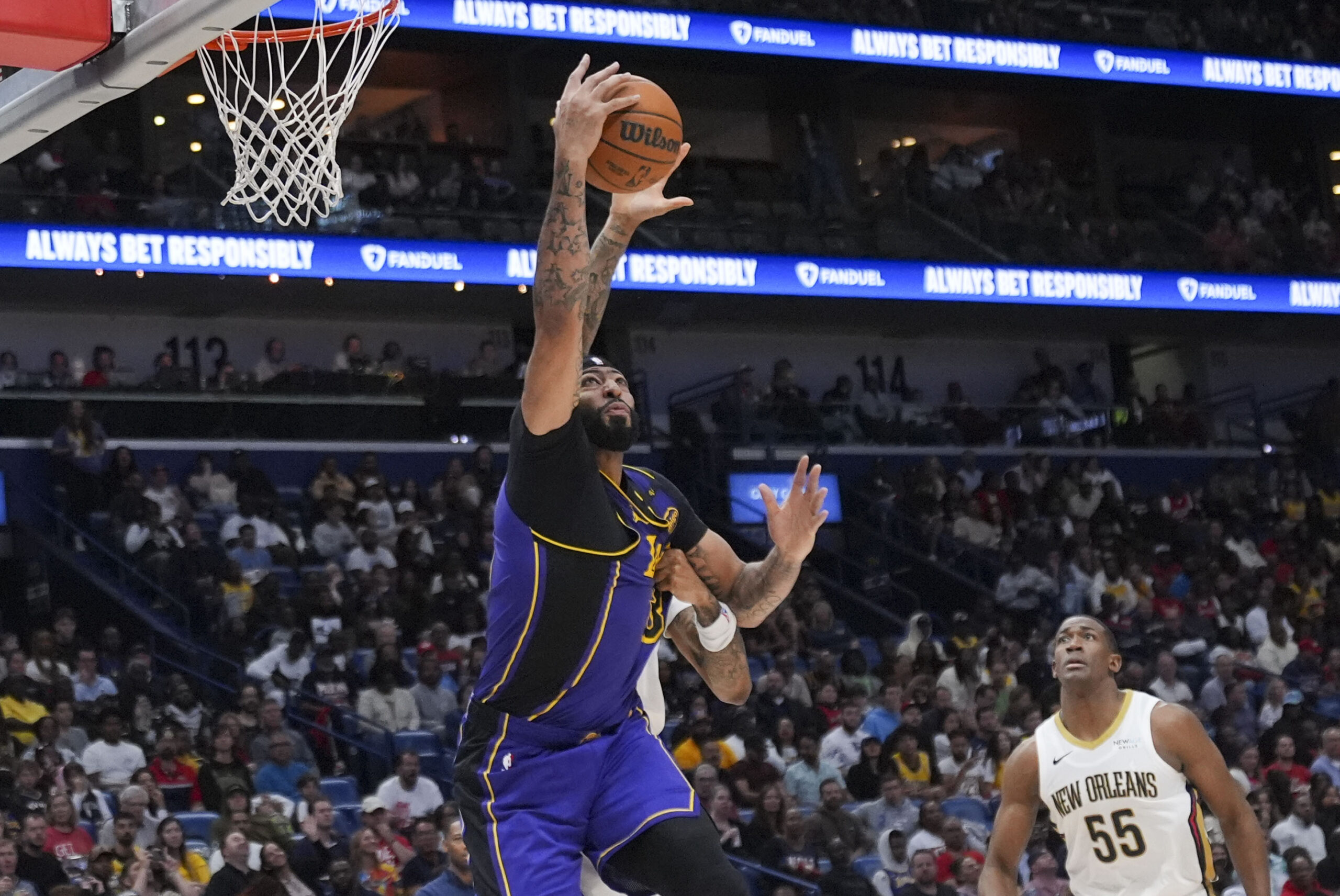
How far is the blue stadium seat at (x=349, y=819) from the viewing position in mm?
11188

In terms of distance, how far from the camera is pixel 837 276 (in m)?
20.0

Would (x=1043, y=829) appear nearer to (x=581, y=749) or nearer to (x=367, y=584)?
(x=367, y=584)

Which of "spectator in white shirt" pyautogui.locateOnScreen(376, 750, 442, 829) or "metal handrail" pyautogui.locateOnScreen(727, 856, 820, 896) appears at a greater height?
"spectator in white shirt" pyautogui.locateOnScreen(376, 750, 442, 829)

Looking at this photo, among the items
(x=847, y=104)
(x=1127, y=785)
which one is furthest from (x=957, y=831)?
(x=847, y=104)

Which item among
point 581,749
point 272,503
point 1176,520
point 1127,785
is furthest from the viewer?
point 1176,520

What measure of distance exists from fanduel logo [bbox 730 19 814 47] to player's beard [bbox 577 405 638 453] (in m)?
15.9

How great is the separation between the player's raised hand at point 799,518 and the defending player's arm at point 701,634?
9.4 inches

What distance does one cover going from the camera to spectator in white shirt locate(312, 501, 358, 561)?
1524 cm

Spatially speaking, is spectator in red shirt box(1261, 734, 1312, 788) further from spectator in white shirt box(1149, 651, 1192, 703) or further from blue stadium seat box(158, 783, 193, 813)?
blue stadium seat box(158, 783, 193, 813)

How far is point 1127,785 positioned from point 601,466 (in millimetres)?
2158

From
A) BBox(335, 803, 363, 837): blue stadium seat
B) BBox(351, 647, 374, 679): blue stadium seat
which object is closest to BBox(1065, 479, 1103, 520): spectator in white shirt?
BBox(351, 647, 374, 679): blue stadium seat

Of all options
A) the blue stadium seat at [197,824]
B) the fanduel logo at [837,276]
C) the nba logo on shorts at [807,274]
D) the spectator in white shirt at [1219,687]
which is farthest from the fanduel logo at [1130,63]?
the blue stadium seat at [197,824]

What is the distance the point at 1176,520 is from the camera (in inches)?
796

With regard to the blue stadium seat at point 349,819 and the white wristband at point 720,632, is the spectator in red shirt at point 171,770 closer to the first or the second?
the blue stadium seat at point 349,819
